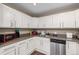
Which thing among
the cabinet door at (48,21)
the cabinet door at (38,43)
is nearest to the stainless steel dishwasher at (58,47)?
the cabinet door at (38,43)

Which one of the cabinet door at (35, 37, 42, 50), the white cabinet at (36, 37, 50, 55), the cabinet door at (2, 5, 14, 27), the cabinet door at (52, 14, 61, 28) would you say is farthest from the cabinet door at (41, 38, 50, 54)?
the cabinet door at (2, 5, 14, 27)

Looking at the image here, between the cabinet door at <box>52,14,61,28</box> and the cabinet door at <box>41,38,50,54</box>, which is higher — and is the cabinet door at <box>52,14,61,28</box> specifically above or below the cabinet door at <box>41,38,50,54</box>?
above

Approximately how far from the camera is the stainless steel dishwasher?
2121 millimetres

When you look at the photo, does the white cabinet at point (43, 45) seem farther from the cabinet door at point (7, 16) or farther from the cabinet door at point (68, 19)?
the cabinet door at point (7, 16)

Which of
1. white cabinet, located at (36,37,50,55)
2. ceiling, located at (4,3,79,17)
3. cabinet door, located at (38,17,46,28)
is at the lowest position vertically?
white cabinet, located at (36,37,50,55)

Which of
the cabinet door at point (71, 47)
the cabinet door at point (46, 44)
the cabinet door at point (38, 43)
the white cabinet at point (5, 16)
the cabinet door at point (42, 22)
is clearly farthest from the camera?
the cabinet door at point (42, 22)

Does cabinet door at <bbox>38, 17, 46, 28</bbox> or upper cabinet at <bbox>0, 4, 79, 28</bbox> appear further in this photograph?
cabinet door at <bbox>38, 17, 46, 28</bbox>

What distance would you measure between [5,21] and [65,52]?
172 centimetres

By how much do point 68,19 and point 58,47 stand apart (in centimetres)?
89

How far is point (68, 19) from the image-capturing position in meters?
2.31

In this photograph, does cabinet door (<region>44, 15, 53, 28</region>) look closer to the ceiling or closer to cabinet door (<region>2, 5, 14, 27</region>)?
the ceiling

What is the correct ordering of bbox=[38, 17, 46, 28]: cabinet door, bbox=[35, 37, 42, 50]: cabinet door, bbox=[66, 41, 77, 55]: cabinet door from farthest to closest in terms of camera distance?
bbox=[38, 17, 46, 28]: cabinet door, bbox=[35, 37, 42, 50]: cabinet door, bbox=[66, 41, 77, 55]: cabinet door

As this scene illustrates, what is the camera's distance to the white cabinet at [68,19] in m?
2.20
